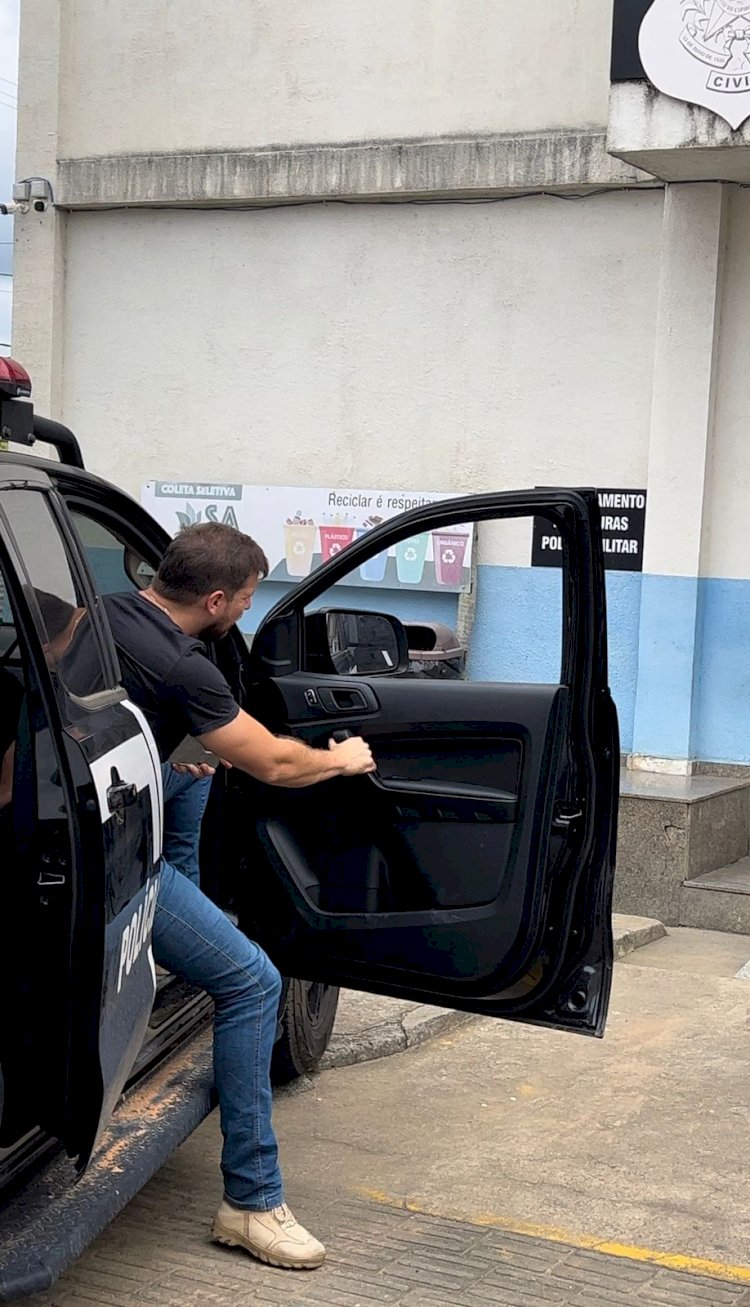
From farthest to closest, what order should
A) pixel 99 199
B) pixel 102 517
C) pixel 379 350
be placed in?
pixel 99 199, pixel 379 350, pixel 102 517

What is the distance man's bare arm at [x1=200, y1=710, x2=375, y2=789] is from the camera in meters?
3.65

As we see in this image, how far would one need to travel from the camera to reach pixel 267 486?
30.6 feet

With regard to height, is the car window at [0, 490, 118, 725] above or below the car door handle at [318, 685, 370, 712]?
above

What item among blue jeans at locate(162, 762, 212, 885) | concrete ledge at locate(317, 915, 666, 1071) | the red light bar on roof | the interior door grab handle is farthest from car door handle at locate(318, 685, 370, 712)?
concrete ledge at locate(317, 915, 666, 1071)

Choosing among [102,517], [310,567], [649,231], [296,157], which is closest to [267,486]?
[310,567]

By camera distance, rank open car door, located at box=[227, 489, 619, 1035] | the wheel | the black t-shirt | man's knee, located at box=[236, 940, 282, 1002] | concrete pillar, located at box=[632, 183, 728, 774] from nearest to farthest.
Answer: the black t-shirt < man's knee, located at box=[236, 940, 282, 1002] < open car door, located at box=[227, 489, 619, 1035] < the wheel < concrete pillar, located at box=[632, 183, 728, 774]

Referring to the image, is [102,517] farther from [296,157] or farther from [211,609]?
[296,157]

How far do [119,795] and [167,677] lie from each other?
1.72ft

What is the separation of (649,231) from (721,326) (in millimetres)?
687

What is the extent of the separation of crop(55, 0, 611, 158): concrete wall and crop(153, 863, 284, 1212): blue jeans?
619 cm

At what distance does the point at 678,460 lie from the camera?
27.0 ft

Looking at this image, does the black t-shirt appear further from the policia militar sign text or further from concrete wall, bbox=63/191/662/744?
concrete wall, bbox=63/191/662/744

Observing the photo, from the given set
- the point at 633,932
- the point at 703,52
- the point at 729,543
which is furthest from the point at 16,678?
the point at 729,543

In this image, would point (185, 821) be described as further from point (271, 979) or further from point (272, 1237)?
point (272, 1237)
